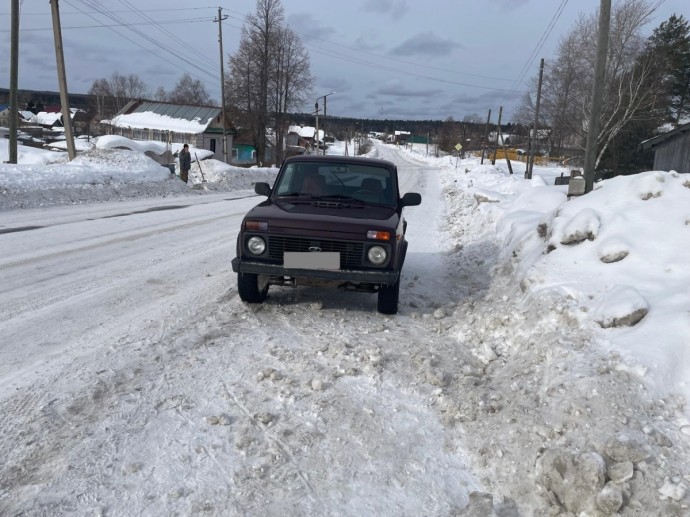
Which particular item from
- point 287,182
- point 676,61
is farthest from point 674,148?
point 676,61

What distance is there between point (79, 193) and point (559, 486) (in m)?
16.8

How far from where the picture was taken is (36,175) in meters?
16.1

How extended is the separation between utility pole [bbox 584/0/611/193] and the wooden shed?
9481mm

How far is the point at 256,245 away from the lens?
5.23m

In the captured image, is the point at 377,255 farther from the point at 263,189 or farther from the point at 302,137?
the point at 302,137

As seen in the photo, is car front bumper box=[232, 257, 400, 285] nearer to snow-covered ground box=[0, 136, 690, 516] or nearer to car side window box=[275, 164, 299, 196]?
snow-covered ground box=[0, 136, 690, 516]

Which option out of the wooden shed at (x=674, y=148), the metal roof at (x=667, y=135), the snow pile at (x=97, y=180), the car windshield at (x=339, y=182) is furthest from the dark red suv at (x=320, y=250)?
the wooden shed at (x=674, y=148)

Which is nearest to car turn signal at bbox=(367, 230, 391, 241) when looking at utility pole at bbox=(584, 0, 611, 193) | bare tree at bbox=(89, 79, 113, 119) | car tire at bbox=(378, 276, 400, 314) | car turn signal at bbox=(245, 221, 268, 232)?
car tire at bbox=(378, 276, 400, 314)

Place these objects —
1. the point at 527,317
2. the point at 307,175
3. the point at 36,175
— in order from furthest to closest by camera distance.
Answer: the point at 36,175 < the point at 307,175 < the point at 527,317

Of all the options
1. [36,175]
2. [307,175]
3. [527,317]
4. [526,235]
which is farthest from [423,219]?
[36,175]

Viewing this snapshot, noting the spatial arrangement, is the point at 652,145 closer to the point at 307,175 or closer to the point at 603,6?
the point at 603,6

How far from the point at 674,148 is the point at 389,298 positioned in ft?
65.0

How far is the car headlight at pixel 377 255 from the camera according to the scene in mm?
5121

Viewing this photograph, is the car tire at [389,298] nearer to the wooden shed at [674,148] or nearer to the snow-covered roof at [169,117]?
the wooden shed at [674,148]
